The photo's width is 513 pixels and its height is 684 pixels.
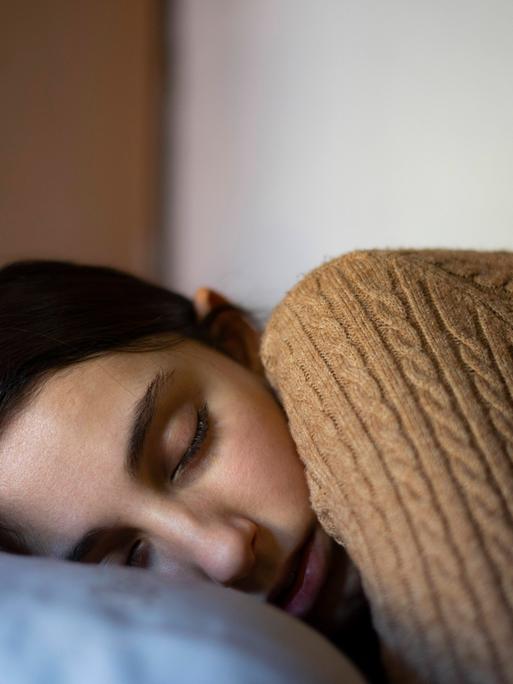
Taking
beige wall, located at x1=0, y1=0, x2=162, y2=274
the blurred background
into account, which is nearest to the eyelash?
the blurred background

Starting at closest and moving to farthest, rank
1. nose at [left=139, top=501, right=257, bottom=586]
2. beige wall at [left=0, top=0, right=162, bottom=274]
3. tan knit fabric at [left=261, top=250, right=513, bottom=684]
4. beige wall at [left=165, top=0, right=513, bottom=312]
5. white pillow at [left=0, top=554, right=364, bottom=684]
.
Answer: white pillow at [left=0, top=554, right=364, bottom=684], tan knit fabric at [left=261, top=250, right=513, bottom=684], nose at [left=139, top=501, right=257, bottom=586], beige wall at [left=165, top=0, right=513, bottom=312], beige wall at [left=0, top=0, right=162, bottom=274]

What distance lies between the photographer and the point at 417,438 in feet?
1.42

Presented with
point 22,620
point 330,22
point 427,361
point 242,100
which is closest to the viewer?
point 22,620

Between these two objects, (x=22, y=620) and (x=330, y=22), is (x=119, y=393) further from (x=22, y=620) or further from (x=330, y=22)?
(x=330, y=22)

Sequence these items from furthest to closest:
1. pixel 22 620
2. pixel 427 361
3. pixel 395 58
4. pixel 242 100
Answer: pixel 242 100 → pixel 395 58 → pixel 427 361 → pixel 22 620

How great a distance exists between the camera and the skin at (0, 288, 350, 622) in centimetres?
53

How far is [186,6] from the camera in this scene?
1.36m

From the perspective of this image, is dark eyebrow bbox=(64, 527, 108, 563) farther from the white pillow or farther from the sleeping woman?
the white pillow

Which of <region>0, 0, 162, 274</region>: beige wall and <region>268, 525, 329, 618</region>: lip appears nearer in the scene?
<region>268, 525, 329, 618</region>: lip

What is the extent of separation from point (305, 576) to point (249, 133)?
0.85 meters

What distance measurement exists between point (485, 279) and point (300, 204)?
1.92 feet

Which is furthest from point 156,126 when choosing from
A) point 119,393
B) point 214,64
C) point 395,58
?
point 119,393

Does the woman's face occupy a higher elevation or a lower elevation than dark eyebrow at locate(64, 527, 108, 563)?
higher

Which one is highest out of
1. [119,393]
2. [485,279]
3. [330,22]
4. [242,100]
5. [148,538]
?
[330,22]
